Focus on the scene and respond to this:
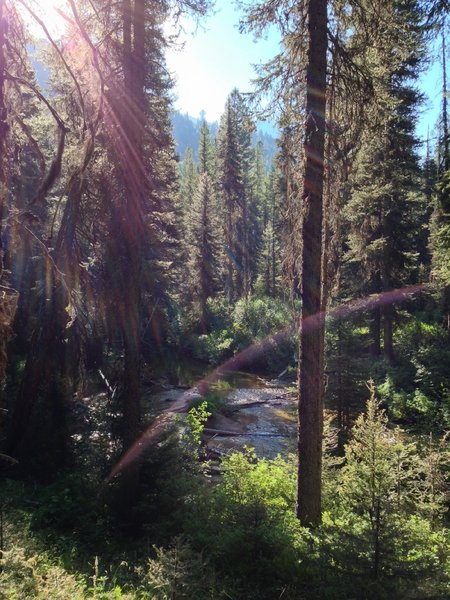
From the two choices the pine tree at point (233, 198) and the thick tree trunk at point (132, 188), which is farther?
the pine tree at point (233, 198)

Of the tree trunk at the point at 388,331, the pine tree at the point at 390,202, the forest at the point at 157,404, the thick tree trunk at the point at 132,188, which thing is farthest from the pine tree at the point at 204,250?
the thick tree trunk at the point at 132,188

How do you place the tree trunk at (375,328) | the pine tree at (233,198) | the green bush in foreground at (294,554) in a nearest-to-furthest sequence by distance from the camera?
the green bush in foreground at (294,554), the tree trunk at (375,328), the pine tree at (233,198)

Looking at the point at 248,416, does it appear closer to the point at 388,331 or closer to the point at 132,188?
the point at 388,331

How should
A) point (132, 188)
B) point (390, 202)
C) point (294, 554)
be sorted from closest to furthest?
point (294, 554) → point (132, 188) → point (390, 202)

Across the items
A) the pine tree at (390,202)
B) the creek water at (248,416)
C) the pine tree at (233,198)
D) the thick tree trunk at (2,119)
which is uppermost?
the pine tree at (233,198)

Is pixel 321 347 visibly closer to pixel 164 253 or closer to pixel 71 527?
pixel 71 527

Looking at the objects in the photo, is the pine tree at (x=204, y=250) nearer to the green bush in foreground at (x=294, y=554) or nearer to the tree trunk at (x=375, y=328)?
the tree trunk at (x=375, y=328)

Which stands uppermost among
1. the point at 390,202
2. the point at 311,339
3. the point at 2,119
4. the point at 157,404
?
the point at 390,202

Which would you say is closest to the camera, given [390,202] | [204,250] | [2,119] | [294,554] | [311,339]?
[2,119]

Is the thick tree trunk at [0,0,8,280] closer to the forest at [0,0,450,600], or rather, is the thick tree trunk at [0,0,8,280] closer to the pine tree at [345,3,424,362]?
the forest at [0,0,450,600]

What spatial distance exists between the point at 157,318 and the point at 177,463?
1417 centimetres

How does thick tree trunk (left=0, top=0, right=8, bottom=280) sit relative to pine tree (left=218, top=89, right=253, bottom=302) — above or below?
below

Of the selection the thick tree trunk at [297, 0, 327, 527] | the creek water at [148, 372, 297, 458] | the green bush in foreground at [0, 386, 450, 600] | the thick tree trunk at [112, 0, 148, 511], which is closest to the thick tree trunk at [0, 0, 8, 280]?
the green bush in foreground at [0, 386, 450, 600]

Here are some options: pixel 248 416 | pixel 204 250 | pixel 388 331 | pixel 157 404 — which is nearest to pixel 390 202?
pixel 388 331
